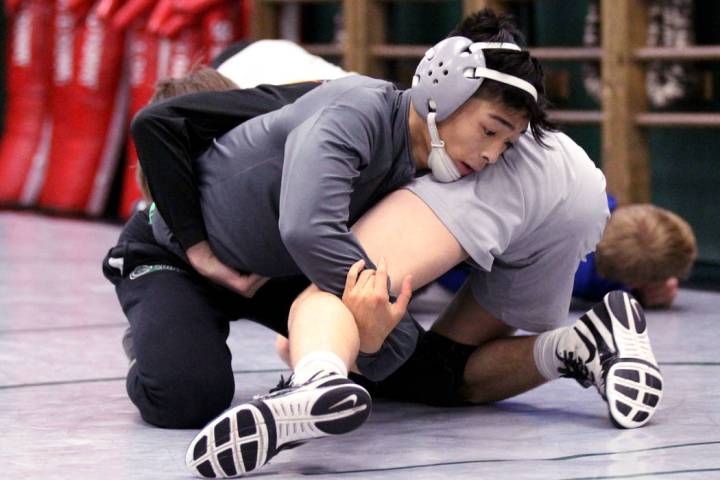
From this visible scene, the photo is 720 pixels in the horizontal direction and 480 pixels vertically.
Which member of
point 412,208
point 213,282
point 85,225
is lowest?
point 85,225

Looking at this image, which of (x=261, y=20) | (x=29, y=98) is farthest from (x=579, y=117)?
(x=29, y=98)

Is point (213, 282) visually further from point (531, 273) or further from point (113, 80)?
point (113, 80)

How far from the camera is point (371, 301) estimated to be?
88.4 inches

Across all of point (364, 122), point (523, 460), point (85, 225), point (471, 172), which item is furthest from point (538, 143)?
point (85, 225)

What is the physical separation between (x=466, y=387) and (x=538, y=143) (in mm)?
475

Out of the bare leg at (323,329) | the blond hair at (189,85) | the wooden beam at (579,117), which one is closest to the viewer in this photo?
the bare leg at (323,329)

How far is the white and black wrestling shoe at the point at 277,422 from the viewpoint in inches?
79.5

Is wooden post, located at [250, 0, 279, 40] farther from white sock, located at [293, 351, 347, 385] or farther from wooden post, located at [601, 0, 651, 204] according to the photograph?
white sock, located at [293, 351, 347, 385]

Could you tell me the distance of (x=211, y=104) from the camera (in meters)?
2.65

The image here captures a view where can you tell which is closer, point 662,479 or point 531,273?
point 662,479

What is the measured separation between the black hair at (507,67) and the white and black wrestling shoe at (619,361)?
1.15 ft

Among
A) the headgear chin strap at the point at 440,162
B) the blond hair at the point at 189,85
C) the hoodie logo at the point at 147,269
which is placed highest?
the blond hair at the point at 189,85

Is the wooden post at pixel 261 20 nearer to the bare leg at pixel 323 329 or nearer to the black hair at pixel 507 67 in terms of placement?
the black hair at pixel 507 67

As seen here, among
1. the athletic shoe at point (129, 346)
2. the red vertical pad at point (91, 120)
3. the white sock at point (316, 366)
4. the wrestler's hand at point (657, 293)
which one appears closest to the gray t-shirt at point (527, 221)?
the white sock at point (316, 366)
